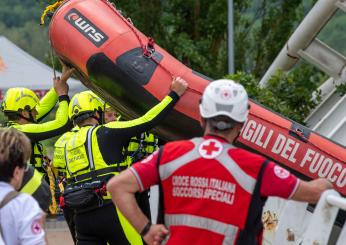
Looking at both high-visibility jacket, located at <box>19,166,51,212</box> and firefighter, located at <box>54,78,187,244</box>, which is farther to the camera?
firefighter, located at <box>54,78,187,244</box>

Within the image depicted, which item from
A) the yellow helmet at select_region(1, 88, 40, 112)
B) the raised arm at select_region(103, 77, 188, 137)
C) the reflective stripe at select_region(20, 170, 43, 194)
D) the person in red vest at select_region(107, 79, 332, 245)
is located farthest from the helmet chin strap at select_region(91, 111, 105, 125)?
the person in red vest at select_region(107, 79, 332, 245)

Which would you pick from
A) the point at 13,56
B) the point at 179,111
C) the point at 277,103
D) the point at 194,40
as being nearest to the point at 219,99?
the point at 179,111

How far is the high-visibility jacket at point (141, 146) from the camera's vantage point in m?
8.51

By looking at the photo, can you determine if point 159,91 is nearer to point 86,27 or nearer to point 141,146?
point 141,146

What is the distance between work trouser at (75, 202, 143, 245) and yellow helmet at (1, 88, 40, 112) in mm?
1573

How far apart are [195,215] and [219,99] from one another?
1.79 feet

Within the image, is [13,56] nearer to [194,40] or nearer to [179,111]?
[194,40]

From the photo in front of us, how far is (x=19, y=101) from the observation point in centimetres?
859

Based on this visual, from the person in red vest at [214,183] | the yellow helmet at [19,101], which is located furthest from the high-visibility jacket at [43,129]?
the person in red vest at [214,183]

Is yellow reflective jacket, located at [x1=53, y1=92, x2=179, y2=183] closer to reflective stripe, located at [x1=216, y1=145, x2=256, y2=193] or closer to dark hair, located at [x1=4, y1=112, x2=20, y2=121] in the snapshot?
dark hair, located at [x1=4, y1=112, x2=20, y2=121]

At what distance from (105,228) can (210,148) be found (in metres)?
2.79

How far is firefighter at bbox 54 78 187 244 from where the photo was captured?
7.04 metres

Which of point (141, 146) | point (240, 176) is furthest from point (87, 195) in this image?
point (240, 176)

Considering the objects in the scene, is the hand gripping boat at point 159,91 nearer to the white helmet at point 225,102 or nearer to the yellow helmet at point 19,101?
the yellow helmet at point 19,101
